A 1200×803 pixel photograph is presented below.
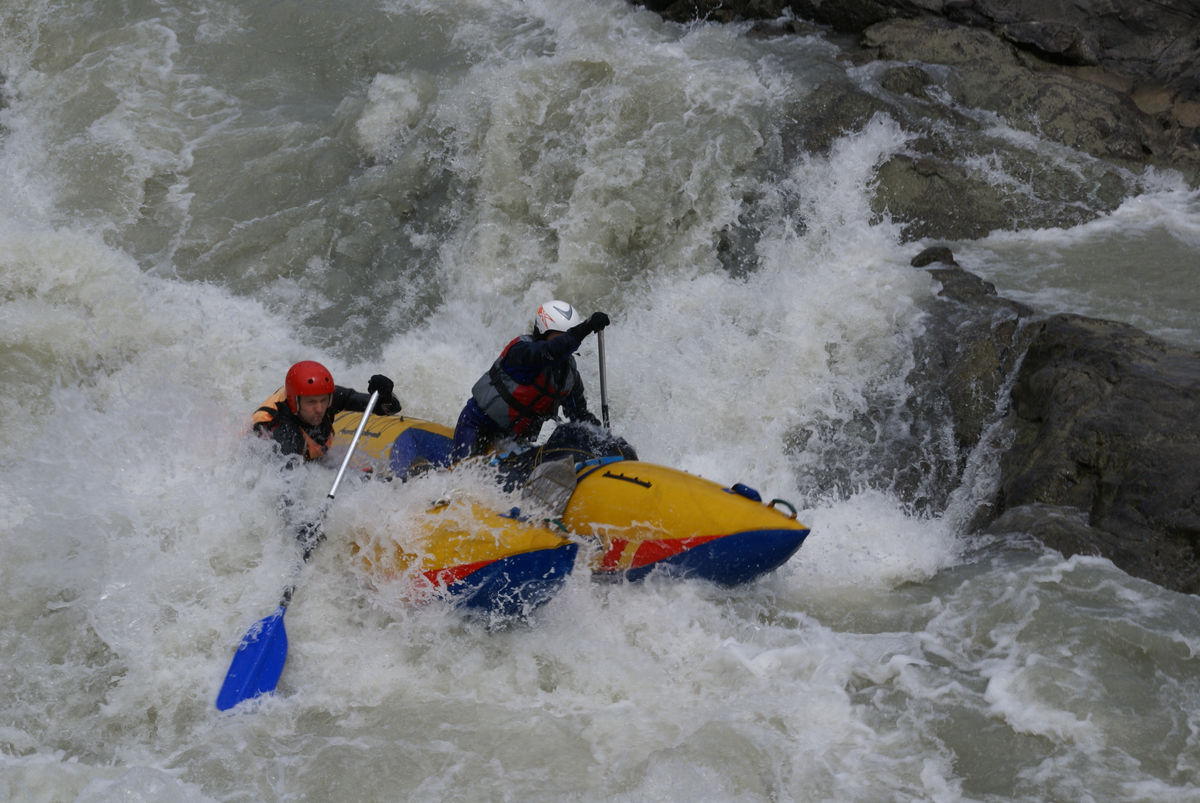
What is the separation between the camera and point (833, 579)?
207 inches

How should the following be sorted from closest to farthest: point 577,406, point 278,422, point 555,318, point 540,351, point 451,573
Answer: point 451,573, point 540,351, point 555,318, point 278,422, point 577,406

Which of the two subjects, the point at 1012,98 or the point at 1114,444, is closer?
the point at 1114,444

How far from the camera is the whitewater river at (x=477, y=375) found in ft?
13.4

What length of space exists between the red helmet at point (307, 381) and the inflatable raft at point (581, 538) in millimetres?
919

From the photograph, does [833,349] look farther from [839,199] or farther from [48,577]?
[48,577]

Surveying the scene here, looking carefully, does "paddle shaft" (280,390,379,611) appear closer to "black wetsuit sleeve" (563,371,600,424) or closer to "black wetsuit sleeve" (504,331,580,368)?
"black wetsuit sleeve" (504,331,580,368)

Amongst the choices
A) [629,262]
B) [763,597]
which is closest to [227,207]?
[629,262]

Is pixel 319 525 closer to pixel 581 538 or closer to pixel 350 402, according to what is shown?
pixel 350 402

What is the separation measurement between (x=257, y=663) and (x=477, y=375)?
3.53 meters

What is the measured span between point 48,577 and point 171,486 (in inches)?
33.6

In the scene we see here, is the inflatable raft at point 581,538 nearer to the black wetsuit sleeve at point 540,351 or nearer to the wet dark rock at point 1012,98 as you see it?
the black wetsuit sleeve at point 540,351

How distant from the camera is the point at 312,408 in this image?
5574mm

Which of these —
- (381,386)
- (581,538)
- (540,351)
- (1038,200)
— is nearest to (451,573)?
(581,538)

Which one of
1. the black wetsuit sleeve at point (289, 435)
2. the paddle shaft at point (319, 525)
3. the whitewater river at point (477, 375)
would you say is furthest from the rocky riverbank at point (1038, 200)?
the black wetsuit sleeve at point (289, 435)
